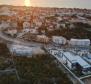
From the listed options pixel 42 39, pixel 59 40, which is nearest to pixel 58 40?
pixel 59 40

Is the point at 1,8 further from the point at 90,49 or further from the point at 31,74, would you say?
the point at 31,74

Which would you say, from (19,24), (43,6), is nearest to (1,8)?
(43,6)

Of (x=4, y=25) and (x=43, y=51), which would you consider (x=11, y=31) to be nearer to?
(x=4, y=25)

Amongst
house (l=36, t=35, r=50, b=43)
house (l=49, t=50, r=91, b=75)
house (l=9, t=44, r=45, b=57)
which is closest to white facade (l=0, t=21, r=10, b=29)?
house (l=36, t=35, r=50, b=43)

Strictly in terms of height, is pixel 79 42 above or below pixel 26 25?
below

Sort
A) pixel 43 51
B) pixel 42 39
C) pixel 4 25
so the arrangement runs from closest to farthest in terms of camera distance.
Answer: pixel 43 51 → pixel 42 39 → pixel 4 25

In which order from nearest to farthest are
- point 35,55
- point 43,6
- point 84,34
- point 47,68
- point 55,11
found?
point 47,68 < point 35,55 < point 84,34 < point 55,11 < point 43,6

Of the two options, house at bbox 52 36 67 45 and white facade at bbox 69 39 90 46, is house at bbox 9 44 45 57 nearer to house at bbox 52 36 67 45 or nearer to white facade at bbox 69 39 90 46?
house at bbox 52 36 67 45

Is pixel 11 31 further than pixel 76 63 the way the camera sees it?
Yes
